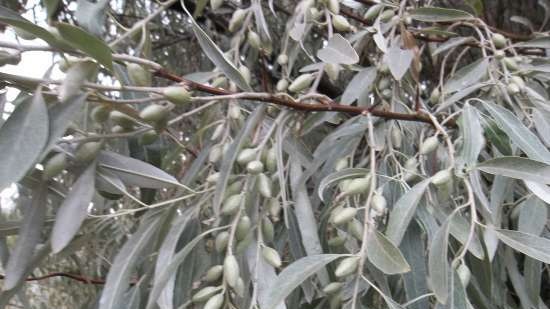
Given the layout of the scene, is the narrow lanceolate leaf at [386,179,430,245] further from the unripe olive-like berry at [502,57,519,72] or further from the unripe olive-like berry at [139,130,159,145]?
the unripe olive-like berry at [502,57,519,72]

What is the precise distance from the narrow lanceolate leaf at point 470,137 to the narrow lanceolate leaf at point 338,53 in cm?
14

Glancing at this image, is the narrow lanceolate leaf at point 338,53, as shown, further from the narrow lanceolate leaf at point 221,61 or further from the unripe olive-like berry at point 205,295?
the unripe olive-like berry at point 205,295

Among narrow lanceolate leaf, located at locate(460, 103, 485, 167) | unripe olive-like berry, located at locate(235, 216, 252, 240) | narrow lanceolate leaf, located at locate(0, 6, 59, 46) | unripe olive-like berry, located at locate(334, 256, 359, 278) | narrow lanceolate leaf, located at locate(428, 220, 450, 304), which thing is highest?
narrow lanceolate leaf, located at locate(0, 6, 59, 46)

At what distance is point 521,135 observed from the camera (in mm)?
677

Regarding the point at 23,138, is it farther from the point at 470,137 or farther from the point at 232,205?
the point at 470,137

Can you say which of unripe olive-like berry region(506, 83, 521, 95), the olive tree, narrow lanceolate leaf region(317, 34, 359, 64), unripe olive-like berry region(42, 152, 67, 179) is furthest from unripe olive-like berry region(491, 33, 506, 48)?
unripe olive-like berry region(42, 152, 67, 179)

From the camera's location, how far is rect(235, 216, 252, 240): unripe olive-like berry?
0.61m

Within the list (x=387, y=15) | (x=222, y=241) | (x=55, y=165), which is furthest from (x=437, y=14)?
(x=55, y=165)

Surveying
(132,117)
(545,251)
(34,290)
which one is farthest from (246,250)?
(34,290)

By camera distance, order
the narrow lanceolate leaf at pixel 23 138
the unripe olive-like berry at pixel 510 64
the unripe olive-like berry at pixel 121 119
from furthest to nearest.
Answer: the unripe olive-like berry at pixel 510 64 < the unripe olive-like berry at pixel 121 119 < the narrow lanceolate leaf at pixel 23 138

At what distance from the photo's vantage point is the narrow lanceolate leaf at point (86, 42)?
481 mm

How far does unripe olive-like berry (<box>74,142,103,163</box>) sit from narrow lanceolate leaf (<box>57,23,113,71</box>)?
99 millimetres

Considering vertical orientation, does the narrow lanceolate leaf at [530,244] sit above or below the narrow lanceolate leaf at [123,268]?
below

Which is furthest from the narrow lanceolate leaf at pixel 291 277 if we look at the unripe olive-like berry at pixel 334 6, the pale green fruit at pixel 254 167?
the unripe olive-like berry at pixel 334 6
